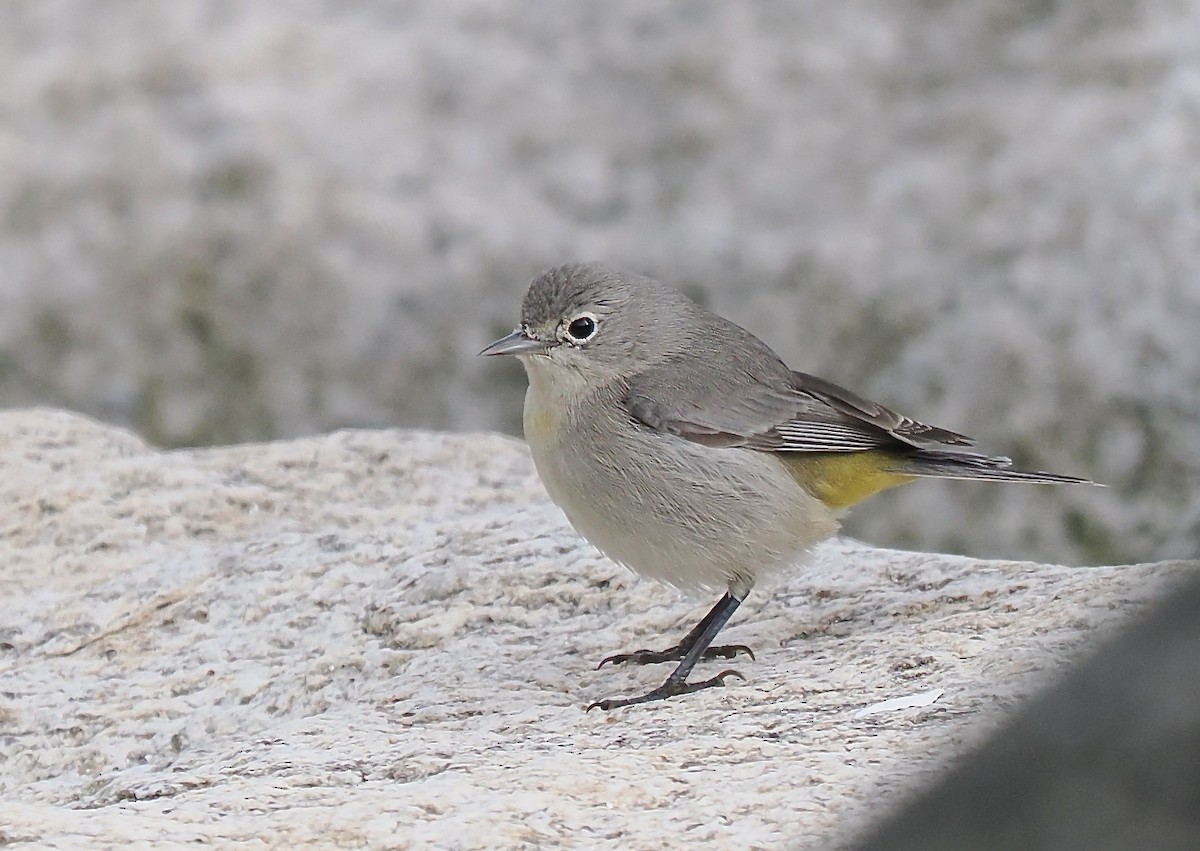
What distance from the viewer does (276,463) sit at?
6.37m

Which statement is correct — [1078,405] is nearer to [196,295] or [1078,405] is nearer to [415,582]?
[415,582]

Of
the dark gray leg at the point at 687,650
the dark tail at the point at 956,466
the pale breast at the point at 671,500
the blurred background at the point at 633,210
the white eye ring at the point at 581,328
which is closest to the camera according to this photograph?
the pale breast at the point at 671,500

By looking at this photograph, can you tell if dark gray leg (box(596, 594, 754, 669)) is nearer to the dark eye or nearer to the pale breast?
the pale breast

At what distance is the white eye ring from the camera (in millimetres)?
5285

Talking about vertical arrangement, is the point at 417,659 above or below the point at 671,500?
below

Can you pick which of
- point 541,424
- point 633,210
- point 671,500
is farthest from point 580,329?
point 633,210

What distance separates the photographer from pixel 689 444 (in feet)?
16.6

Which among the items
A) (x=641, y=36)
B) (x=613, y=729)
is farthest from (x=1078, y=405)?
(x=613, y=729)

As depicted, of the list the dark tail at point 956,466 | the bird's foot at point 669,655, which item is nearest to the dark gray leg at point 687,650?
the bird's foot at point 669,655

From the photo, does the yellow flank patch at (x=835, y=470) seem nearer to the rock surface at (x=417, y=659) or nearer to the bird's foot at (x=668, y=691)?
the rock surface at (x=417, y=659)

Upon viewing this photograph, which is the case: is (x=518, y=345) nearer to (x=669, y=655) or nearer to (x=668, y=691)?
(x=669, y=655)

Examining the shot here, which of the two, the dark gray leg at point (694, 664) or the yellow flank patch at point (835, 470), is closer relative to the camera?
the dark gray leg at point (694, 664)

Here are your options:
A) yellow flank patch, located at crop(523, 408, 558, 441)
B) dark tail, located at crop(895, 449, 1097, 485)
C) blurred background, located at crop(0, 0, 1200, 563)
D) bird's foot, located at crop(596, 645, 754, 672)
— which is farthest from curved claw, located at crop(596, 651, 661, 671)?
blurred background, located at crop(0, 0, 1200, 563)

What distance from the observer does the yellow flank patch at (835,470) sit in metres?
5.19
